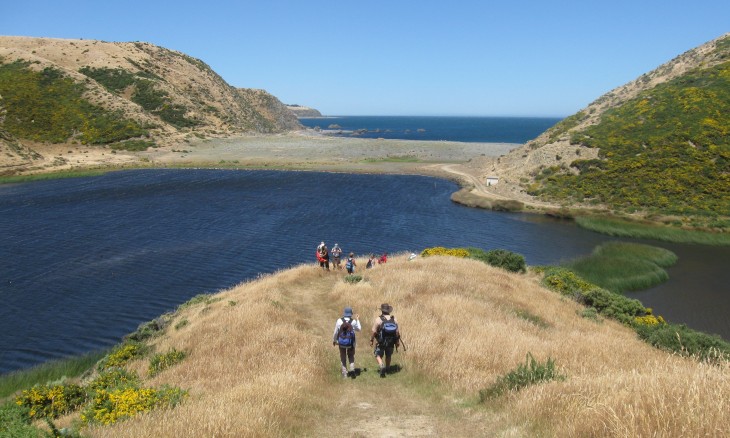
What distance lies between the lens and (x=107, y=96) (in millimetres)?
114625

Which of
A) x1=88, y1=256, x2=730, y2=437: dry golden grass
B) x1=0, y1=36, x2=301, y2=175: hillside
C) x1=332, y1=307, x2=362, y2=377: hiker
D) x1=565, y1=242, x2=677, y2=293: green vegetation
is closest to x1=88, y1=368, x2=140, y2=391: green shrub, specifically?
x1=88, y1=256, x2=730, y2=437: dry golden grass

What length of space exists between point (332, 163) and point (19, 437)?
316 feet

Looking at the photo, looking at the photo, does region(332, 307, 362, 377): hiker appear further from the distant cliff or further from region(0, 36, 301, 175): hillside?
the distant cliff

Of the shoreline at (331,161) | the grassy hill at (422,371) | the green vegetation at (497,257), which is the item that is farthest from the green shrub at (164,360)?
the shoreline at (331,161)

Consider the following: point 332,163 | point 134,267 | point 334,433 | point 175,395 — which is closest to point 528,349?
point 334,433

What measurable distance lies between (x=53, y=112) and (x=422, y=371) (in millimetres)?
117433

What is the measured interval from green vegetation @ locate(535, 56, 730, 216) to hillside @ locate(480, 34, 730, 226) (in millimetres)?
108

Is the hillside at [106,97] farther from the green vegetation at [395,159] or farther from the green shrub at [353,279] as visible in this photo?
the green shrub at [353,279]

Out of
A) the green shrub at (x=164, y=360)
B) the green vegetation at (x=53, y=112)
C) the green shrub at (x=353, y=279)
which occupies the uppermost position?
the green vegetation at (x=53, y=112)

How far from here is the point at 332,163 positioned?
335ft

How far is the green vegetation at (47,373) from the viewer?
717 inches

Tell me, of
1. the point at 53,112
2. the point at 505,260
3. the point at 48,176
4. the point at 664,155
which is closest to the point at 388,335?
the point at 505,260

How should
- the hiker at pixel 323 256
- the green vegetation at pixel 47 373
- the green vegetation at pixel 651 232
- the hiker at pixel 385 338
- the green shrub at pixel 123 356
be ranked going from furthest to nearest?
1. the green vegetation at pixel 651 232
2. the hiker at pixel 323 256
3. the green vegetation at pixel 47 373
4. the green shrub at pixel 123 356
5. the hiker at pixel 385 338

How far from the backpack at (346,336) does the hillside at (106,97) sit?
89502 mm
